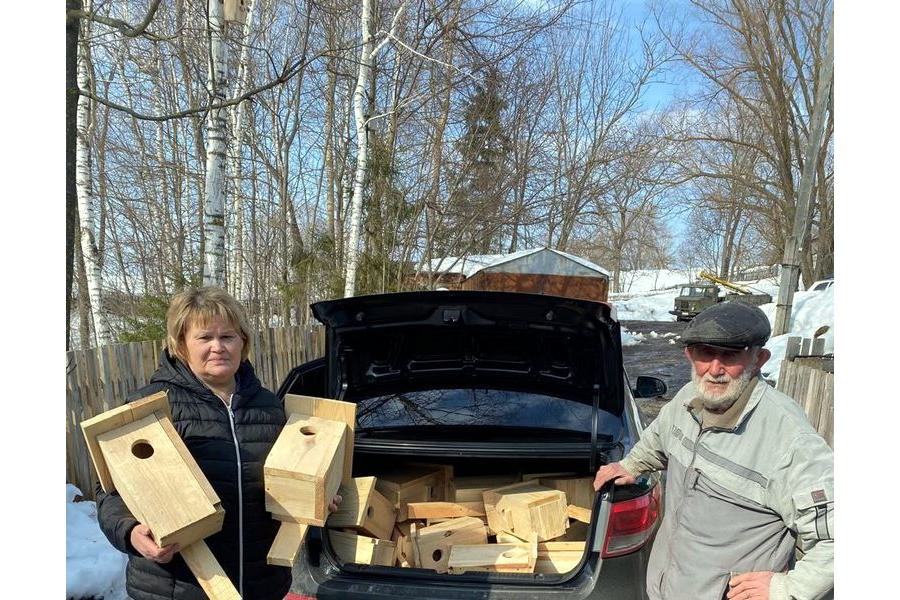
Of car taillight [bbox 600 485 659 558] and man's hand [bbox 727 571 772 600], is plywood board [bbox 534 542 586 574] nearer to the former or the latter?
car taillight [bbox 600 485 659 558]

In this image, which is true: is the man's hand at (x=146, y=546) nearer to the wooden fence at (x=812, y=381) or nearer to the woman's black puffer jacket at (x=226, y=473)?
the woman's black puffer jacket at (x=226, y=473)

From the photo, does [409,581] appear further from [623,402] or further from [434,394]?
[623,402]

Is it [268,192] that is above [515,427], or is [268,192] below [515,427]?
above

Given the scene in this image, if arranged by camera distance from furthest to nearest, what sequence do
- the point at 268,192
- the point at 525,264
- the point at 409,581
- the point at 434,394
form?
the point at 525,264
the point at 268,192
the point at 434,394
the point at 409,581

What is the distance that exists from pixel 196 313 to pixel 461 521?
65.0 inches

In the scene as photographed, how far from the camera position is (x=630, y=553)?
1.96m

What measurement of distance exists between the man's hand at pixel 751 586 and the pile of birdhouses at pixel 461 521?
30.2 inches

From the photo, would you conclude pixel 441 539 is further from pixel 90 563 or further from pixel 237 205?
pixel 237 205

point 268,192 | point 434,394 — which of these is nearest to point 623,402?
point 434,394

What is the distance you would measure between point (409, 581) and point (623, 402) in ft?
3.89

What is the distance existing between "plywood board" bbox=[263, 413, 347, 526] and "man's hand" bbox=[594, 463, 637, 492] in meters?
0.95

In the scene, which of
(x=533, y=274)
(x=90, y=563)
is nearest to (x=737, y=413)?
(x=90, y=563)

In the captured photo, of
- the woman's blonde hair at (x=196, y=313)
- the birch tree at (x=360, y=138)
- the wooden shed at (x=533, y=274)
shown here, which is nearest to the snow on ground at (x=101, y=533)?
the woman's blonde hair at (x=196, y=313)

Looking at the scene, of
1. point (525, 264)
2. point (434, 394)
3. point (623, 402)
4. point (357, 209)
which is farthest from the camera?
point (525, 264)
